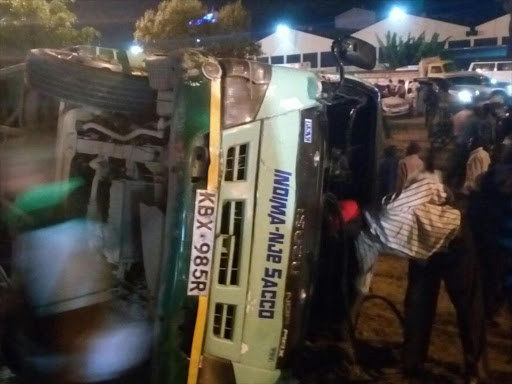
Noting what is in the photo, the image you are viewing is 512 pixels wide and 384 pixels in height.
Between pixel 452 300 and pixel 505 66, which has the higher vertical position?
pixel 505 66

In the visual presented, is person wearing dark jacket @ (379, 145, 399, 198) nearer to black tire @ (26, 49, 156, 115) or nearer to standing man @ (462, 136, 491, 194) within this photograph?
standing man @ (462, 136, 491, 194)

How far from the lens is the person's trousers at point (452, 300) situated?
14.1 ft

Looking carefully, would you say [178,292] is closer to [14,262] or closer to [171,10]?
[14,262]

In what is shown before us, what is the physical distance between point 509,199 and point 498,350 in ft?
3.40

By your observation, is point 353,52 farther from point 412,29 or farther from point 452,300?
point 412,29

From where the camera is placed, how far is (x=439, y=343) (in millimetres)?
5074

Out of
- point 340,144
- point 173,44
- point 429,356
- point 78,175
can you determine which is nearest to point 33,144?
point 78,175

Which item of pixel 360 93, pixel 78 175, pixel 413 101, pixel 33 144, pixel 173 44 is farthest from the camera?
pixel 173 44

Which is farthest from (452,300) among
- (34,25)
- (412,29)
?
(412,29)

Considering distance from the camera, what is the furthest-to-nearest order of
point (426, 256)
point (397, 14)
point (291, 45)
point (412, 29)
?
point (291, 45) < point (397, 14) < point (412, 29) < point (426, 256)

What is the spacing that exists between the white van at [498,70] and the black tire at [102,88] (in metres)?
18.8

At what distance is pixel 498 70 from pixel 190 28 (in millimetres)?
13922

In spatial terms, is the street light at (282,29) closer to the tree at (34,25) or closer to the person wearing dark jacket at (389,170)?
the tree at (34,25)

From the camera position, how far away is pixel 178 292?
2.81 meters
